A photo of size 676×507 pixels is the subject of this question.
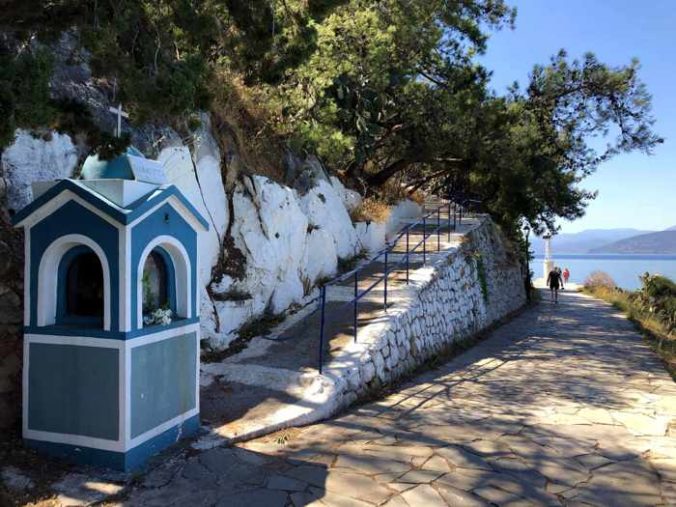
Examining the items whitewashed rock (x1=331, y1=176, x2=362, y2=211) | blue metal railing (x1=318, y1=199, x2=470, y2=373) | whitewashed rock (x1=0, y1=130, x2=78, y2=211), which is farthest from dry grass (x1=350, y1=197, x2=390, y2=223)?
whitewashed rock (x1=0, y1=130, x2=78, y2=211)

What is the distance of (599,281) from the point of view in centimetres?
3597

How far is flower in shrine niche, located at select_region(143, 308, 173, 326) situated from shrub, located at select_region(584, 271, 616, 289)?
109 feet

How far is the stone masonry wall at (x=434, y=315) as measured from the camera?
22.9 ft

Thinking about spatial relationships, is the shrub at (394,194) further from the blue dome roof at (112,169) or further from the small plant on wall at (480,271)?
the blue dome roof at (112,169)

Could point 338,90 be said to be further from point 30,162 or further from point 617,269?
point 617,269

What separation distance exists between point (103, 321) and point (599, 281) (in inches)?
1447

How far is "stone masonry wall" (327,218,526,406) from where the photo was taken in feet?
22.9

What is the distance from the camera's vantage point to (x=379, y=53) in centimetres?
1204

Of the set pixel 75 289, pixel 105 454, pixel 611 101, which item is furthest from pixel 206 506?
pixel 611 101

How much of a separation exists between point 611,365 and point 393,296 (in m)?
4.07

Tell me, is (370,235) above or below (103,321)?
above

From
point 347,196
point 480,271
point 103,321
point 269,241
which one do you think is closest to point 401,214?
point 480,271

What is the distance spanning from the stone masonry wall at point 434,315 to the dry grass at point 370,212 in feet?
6.44

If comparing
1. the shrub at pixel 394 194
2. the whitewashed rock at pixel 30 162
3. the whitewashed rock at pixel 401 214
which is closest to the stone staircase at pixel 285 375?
the whitewashed rock at pixel 30 162
